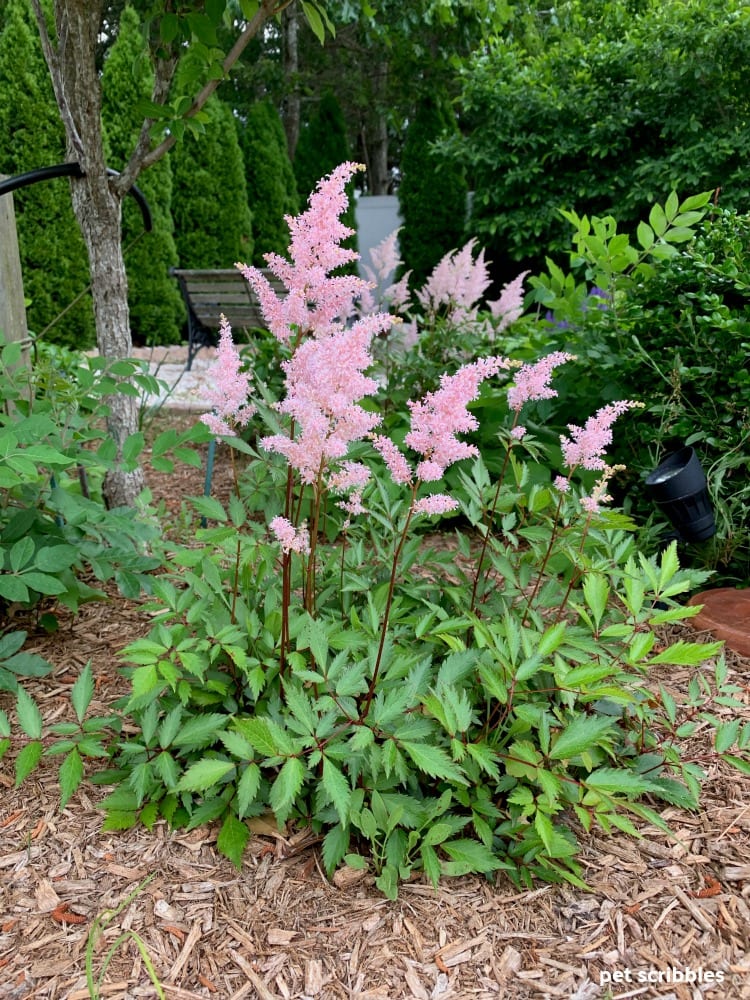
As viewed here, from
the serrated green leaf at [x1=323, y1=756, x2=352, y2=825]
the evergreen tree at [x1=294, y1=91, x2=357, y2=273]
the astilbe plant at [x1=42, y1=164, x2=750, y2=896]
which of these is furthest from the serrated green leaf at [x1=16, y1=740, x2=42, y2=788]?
the evergreen tree at [x1=294, y1=91, x2=357, y2=273]

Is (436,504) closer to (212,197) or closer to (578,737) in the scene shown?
(578,737)

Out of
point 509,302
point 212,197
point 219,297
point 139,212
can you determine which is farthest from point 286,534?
point 212,197

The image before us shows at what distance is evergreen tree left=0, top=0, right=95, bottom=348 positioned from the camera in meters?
8.47

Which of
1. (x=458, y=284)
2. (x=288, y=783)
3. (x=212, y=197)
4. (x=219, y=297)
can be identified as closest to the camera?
(x=288, y=783)

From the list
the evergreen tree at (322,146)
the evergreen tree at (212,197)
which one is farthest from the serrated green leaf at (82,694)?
the evergreen tree at (322,146)

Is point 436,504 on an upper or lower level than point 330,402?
lower

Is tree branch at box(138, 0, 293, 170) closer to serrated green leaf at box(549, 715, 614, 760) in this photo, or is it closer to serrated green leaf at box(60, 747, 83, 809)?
serrated green leaf at box(60, 747, 83, 809)

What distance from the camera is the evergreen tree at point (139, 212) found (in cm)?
926

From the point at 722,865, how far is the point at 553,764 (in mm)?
373

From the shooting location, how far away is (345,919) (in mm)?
1339

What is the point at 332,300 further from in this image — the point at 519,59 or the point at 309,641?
the point at 519,59

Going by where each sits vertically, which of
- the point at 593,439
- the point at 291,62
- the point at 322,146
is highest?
the point at 291,62

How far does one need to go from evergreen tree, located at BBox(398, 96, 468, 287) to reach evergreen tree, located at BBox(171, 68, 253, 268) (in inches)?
106

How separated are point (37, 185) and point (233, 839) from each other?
29.2 ft
